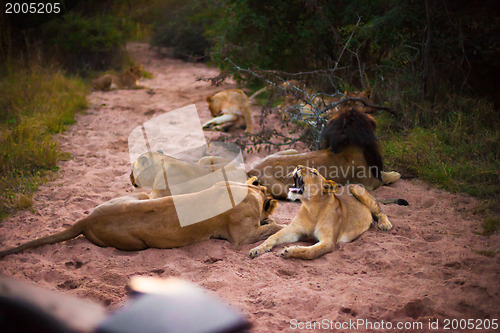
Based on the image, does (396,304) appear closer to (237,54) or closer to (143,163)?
(143,163)

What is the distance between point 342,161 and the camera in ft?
17.1

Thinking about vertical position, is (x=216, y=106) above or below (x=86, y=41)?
below

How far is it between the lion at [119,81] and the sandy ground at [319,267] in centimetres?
696

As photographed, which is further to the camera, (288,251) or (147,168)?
(147,168)

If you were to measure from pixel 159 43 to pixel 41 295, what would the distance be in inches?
702

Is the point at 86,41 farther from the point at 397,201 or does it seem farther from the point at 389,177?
the point at 397,201

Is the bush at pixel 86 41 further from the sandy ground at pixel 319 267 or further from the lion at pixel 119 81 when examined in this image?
the sandy ground at pixel 319 267

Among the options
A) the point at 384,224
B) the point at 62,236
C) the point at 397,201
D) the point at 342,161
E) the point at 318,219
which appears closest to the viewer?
the point at 62,236

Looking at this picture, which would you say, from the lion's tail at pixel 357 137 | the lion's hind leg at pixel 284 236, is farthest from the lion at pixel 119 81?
the lion's hind leg at pixel 284 236

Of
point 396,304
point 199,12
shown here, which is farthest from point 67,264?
point 199,12

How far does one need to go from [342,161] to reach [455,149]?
72.4 inches

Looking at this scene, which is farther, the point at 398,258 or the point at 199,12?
the point at 199,12

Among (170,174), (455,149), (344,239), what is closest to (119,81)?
(170,174)

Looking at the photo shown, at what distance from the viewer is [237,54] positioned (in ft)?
33.3
